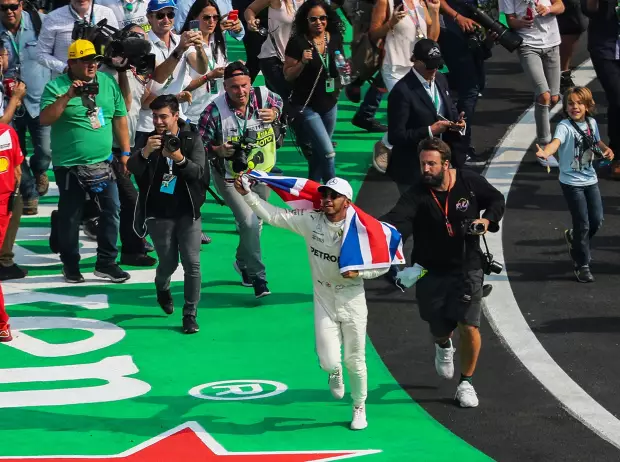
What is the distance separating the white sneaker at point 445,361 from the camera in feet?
35.2

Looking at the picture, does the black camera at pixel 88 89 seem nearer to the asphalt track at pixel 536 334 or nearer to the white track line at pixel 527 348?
the asphalt track at pixel 536 334

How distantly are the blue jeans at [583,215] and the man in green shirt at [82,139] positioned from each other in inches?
170

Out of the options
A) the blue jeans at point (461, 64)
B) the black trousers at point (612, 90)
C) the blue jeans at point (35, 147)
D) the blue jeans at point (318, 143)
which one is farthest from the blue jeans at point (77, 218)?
the black trousers at point (612, 90)

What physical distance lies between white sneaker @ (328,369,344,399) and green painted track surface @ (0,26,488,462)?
191 mm

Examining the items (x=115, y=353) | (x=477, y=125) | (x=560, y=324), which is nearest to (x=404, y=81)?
(x=560, y=324)

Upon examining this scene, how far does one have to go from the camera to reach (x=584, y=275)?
1311 cm

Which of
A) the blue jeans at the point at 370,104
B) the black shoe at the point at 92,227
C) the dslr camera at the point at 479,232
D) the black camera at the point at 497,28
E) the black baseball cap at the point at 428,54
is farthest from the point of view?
the blue jeans at the point at 370,104

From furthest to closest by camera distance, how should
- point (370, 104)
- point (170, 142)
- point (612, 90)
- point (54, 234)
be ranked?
1. point (370, 104)
2. point (612, 90)
3. point (54, 234)
4. point (170, 142)

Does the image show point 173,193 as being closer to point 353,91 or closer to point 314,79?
point 314,79

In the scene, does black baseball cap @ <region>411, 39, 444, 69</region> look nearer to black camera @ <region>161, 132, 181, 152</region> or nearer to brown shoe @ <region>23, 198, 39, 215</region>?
black camera @ <region>161, 132, 181, 152</region>

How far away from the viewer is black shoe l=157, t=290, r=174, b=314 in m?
12.5

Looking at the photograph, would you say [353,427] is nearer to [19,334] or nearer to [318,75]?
[19,334]

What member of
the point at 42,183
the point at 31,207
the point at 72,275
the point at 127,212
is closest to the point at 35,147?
the point at 42,183

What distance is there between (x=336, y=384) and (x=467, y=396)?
3.31ft
